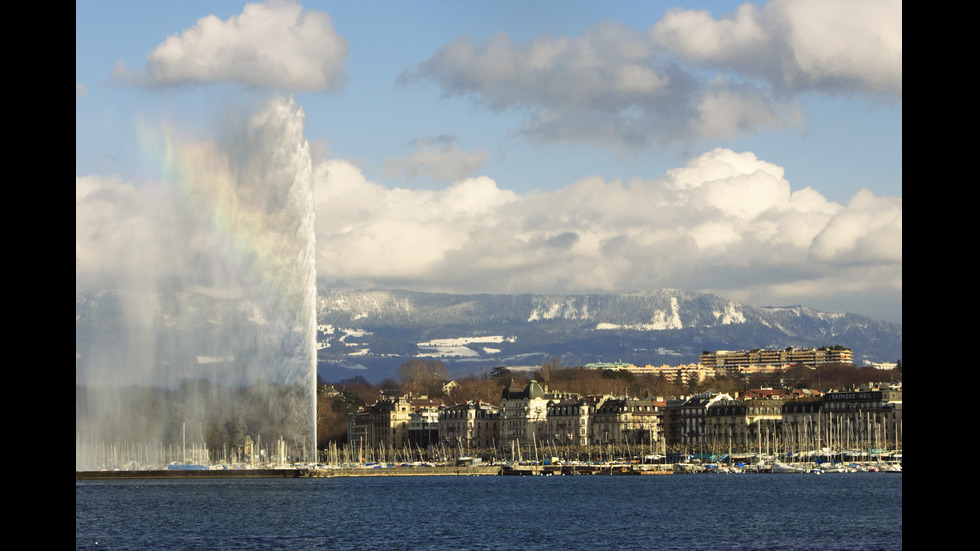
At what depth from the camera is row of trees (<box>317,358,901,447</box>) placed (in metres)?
155

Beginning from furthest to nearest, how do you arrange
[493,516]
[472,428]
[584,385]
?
[584,385] < [472,428] < [493,516]

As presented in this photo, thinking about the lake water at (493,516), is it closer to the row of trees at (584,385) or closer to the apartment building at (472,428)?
the apartment building at (472,428)

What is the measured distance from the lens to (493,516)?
181 feet

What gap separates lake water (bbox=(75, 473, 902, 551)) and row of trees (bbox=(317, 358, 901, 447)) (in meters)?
63.1

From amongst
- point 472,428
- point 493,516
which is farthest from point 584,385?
point 493,516

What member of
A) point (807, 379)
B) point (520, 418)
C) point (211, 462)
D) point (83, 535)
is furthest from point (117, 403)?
point (807, 379)

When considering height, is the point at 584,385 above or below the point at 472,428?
above

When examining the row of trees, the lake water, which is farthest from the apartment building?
the lake water

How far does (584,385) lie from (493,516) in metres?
119

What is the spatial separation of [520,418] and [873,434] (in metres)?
38.1

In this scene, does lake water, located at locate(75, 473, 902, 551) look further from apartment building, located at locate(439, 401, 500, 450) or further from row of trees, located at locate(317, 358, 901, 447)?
row of trees, located at locate(317, 358, 901, 447)

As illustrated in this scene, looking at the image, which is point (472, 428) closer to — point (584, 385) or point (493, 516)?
point (584, 385)
